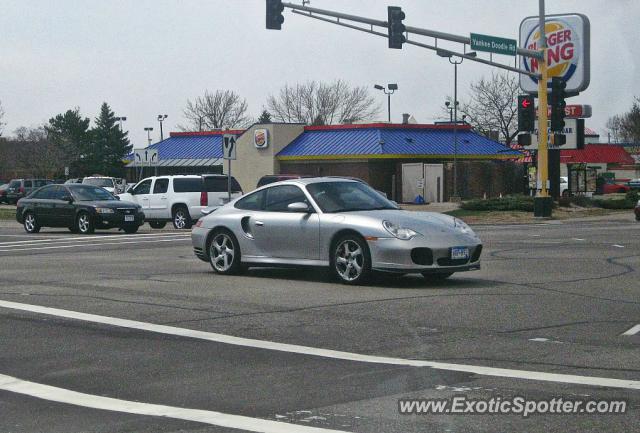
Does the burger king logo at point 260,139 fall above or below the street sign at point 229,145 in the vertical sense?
above

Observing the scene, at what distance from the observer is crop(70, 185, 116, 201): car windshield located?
101 feet

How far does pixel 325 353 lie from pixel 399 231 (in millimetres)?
4818

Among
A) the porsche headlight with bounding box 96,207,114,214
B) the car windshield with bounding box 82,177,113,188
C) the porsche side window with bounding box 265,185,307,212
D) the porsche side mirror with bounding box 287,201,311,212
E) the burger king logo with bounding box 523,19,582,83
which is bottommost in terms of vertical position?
the porsche headlight with bounding box 96,207,114,214

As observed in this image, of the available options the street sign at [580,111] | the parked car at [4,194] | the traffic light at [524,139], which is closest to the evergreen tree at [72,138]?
the parked car at [4,194]

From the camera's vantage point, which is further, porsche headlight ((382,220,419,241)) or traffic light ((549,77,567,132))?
traffic light ((549,77,567,132))

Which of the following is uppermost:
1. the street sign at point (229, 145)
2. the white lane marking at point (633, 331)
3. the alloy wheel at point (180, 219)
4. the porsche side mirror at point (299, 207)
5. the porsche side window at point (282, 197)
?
the street sign at point (229, 145)

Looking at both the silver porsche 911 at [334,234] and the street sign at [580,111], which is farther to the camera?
the street sign at [580,111]

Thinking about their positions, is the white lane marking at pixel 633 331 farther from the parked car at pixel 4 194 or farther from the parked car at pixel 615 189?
the parked car at pixel 615 189

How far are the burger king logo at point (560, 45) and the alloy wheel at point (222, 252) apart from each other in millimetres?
33737

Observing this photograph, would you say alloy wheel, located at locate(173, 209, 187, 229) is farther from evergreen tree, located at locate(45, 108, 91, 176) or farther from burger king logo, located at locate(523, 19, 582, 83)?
evergreen tree, located at locate(45, 108, 91, 176)

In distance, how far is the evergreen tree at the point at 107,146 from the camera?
122312mm

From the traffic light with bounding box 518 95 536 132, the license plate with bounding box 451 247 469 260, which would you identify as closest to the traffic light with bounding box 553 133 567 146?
the traffic light with bounding box 518 95 536 132

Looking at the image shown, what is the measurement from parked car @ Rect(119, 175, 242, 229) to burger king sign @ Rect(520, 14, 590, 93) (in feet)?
60.5

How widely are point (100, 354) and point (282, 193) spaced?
6459mm
